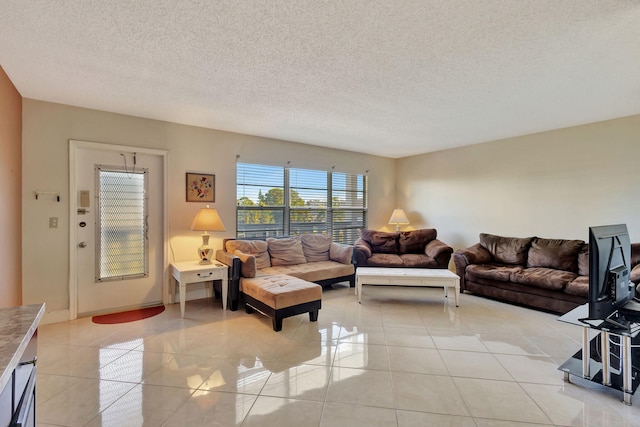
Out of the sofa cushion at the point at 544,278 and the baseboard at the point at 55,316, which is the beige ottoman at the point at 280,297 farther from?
the sofa cushion at the point at 544,278

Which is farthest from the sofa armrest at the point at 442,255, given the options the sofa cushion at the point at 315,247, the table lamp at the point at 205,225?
the table lamp at the point at 205,225

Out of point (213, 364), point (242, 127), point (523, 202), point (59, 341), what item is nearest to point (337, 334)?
point (213, 364)

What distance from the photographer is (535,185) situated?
4.56 metres

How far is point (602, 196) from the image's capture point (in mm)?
3955

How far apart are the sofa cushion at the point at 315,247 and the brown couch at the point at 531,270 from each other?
2.06m

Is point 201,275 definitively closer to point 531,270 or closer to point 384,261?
point 384,261

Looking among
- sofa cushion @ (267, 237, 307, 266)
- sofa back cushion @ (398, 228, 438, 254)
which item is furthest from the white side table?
sofa back cushion @ (398, 228, 438, 254)

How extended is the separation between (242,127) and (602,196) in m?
4.95

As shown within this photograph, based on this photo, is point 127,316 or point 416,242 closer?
point 127,316

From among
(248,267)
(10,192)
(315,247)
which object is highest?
(10,192)

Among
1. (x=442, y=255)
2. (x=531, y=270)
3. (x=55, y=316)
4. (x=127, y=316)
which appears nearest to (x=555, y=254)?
(x=531, y=270)

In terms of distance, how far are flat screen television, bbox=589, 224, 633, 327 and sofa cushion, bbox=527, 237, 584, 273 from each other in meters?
2.32

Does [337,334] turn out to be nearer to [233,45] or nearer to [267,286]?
[267,286]

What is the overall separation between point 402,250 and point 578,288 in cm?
251
